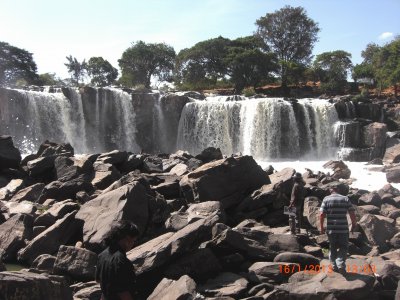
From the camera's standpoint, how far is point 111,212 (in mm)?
8867

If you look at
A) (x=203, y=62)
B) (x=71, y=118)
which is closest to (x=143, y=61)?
(x=203, y=62)

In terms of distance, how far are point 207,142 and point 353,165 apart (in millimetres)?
11700

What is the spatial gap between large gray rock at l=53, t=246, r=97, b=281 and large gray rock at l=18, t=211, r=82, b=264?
1259mm

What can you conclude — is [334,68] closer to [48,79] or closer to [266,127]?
[266,127]

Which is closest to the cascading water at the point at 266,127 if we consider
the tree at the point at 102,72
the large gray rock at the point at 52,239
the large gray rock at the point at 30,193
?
the large gray rock at the point at 30,193

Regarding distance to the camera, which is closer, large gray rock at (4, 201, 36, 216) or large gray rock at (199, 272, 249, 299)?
large gray rock at (199, 272, 249, 299)

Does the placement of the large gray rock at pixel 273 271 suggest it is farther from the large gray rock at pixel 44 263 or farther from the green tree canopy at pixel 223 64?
the green tree canopy at pixel 223 64

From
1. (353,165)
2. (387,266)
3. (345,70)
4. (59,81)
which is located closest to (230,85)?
(345,70)

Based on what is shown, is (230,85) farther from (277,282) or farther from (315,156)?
(277,282)

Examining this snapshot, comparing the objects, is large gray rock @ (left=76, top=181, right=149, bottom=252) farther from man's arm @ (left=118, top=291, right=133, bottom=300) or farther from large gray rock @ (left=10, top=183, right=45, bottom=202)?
large gray rock @ (left=10, top=183, right=45, bottom=202)

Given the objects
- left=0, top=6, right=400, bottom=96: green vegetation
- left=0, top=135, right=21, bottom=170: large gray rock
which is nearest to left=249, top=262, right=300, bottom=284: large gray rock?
left=0, top=135, right=21, bottom=170: large gray rock

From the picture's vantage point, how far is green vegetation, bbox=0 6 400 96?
5312cm

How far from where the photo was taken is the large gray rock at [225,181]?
12094mm

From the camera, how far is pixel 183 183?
12.9 m
